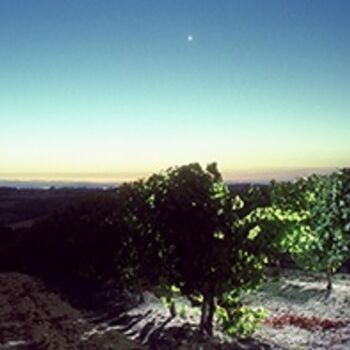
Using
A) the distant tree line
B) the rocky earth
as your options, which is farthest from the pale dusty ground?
the rocky earth

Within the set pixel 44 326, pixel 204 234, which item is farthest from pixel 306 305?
pixel 44 326

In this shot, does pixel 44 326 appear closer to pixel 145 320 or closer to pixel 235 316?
pixel 145 320

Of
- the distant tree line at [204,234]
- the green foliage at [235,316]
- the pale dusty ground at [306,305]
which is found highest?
the distant tree line at [204,234]

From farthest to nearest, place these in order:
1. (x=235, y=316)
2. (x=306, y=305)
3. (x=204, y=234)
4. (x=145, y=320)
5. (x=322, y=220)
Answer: (x=322, y=220) < (x=306, y=305) < (x=145, y=320) < (x=235, y=316) < (x=204, y=234)

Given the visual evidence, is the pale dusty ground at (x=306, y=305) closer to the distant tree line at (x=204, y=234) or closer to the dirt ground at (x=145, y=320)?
the dirt ground at (x=145, y=320)

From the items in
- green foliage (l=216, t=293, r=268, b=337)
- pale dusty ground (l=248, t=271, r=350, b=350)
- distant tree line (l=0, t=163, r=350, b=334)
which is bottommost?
pale dusty ground (l=248, t=271, r=350, b=350)

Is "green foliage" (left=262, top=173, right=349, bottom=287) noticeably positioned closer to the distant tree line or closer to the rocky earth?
the distant tree line

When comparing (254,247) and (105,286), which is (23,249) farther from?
(254,247)

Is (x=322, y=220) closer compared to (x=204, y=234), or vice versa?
(x=204, y=234)

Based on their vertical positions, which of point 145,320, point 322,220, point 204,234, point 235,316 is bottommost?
point 145,320

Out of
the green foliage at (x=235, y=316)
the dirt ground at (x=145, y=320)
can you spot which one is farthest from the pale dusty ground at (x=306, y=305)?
the green foliage at (x=235, y=316)

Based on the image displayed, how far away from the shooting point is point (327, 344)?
104 ft

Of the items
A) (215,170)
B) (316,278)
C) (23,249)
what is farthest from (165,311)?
(23,249)

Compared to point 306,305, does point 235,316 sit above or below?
above
